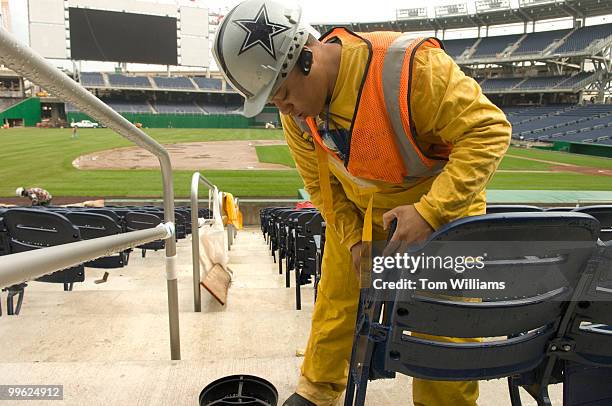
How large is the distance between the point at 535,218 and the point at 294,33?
1029mm

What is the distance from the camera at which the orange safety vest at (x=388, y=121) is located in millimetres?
1479

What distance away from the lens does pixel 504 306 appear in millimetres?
1133

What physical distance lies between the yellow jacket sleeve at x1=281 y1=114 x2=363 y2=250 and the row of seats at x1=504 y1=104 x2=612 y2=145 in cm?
3432

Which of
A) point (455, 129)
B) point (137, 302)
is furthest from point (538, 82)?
point (455, 129)

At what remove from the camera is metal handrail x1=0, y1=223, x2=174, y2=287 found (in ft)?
3.05

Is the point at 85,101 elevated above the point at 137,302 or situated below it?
above

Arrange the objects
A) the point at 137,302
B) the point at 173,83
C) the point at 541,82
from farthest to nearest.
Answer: the point at 173,83 < the point at 541,82 < the point at 137,302

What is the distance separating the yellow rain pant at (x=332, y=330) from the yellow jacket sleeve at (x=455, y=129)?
52cm

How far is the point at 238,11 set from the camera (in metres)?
1.57

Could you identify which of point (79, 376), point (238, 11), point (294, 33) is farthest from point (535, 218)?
point (79, 376)

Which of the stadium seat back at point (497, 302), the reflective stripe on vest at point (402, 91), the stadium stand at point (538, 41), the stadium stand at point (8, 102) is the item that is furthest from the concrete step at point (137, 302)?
the stadium stand at point (538, 41)

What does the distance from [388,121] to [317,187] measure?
2.11 feet

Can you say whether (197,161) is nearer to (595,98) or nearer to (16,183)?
(16,183)

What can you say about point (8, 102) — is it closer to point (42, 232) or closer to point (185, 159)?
point (185, 159)
